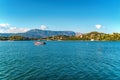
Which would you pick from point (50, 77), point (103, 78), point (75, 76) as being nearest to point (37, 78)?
point (50, 77)

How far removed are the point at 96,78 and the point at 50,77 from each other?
389 inches

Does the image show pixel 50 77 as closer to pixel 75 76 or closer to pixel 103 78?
pixel 75 76

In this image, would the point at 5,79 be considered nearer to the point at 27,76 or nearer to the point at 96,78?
the point at 27,76

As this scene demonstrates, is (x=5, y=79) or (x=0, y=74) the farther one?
(x=0, y=74)

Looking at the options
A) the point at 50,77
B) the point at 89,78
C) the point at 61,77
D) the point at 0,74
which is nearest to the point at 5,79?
the point at 0,74

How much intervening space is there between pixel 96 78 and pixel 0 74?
21.8 meters

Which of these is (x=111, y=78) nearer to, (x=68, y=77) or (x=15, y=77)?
(x=68, y=77)

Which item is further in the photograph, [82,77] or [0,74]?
[0,74]

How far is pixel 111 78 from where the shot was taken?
123ft

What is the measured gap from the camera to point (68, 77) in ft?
123

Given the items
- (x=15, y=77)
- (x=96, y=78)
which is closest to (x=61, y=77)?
(x=96, y=78)

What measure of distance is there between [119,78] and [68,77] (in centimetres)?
1109

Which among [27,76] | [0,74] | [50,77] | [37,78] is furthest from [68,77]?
[0,74]

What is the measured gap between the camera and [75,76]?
3822 centimetres
